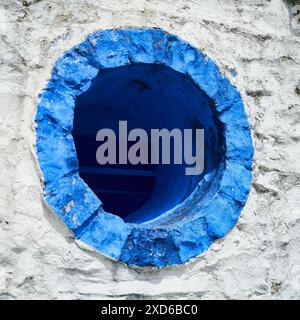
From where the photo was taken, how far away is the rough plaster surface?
227 centimetres

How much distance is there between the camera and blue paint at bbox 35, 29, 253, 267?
2332mm

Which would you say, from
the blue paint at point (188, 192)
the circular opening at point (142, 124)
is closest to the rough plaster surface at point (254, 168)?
the blue paint at point (188, 192)

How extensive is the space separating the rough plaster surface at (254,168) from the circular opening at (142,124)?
207 millimetres

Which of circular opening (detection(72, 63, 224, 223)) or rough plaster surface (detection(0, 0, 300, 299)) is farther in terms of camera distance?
circular opening (detection(72, 63, 224, 223))

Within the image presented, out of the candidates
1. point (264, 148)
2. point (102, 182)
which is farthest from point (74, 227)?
point (102, 182)

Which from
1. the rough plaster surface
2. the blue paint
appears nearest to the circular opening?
the blue paint

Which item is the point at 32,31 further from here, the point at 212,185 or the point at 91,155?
the point at 91,155

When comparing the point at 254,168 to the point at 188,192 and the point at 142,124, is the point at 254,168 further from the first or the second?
the point at 142,124

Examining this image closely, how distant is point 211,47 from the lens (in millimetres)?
2719

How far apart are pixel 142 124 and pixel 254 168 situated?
0.85m

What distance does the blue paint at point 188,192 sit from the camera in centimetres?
233

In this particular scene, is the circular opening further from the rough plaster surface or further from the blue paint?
the rough plaster surface

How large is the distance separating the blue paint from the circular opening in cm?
2

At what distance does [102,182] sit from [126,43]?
4.91 ft
